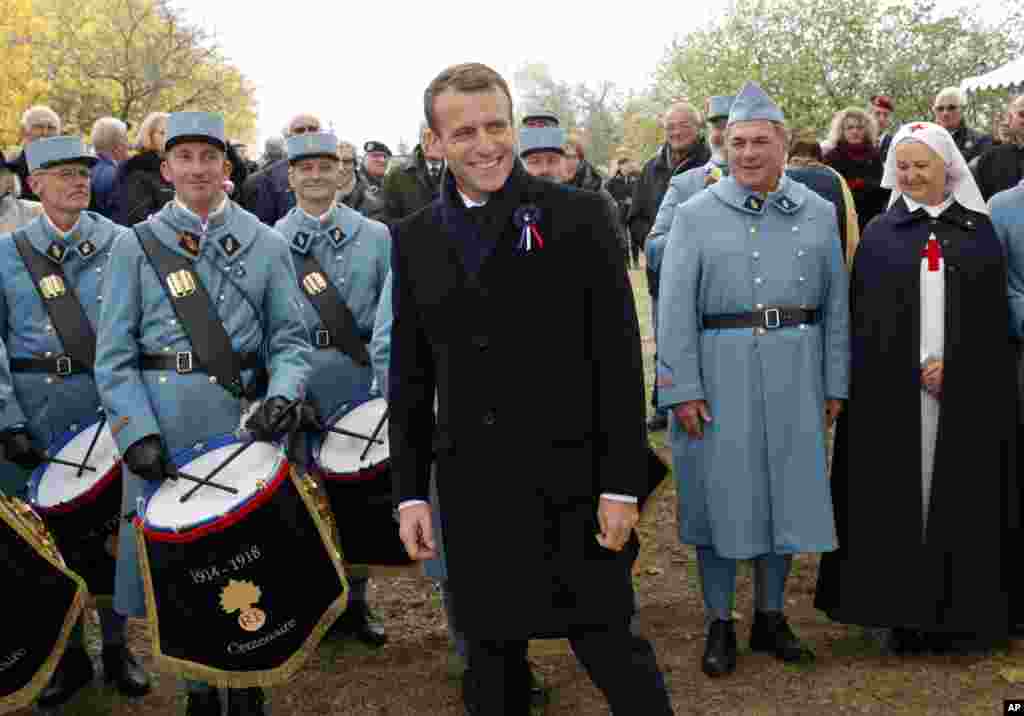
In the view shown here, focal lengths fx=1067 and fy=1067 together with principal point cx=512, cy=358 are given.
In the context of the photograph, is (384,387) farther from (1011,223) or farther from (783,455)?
(1011,223)

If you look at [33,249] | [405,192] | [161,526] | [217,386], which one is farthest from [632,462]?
[405,192]

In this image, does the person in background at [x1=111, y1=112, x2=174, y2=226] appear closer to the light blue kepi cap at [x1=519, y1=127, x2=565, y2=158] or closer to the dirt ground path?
the light blue kepi cap at [x1=519, y1=127, x2=565, y2=158]

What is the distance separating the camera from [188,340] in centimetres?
396

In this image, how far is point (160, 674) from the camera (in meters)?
4.84

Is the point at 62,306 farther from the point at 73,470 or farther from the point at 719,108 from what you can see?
the point at 719,108

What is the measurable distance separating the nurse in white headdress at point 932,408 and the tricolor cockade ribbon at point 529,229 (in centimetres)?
228

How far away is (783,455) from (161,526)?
2430 mm

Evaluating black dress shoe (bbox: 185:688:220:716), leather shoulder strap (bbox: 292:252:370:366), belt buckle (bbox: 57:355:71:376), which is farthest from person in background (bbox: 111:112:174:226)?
black dress shoe (bbox: 185:688:220:716)

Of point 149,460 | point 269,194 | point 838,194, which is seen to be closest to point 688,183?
point 838,194

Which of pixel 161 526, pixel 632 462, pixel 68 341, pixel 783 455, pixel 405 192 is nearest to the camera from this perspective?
pixel 632 462

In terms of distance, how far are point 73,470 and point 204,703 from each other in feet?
3.60

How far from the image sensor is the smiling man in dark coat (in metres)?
2.73

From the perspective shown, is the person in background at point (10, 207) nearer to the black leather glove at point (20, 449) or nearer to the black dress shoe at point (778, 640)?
the black leather glove at point (20, 449)

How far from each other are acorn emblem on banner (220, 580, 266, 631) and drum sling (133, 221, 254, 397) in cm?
82
